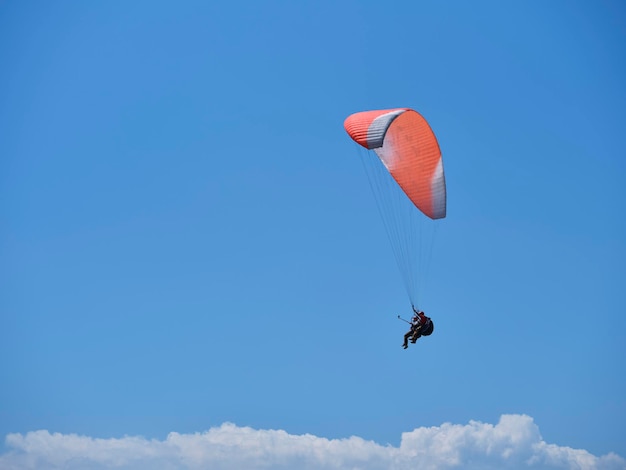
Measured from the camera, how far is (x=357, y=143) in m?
33.5

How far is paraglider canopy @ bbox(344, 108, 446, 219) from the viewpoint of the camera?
108 feet

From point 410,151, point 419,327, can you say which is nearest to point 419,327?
point 419,327

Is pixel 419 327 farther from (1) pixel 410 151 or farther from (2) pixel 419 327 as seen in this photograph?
(1) pixel 410 151

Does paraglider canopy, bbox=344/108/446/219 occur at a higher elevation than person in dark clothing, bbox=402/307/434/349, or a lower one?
higher

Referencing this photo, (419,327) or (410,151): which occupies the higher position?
(410,151)

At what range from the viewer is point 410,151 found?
3350 cm

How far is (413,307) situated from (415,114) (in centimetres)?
909

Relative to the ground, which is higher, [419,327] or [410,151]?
[410,151]

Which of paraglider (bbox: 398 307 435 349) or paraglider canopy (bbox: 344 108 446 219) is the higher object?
paraglider canopy (bbox: 344 108 446 219)

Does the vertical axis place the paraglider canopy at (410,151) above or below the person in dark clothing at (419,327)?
above

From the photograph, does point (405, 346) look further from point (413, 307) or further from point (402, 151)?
point (402, 151)

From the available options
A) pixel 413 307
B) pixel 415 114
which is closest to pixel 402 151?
pixel 415 114

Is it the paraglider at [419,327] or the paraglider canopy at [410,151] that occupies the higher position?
the paraglider canopy at [410,151]

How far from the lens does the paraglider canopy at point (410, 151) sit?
3303cm
